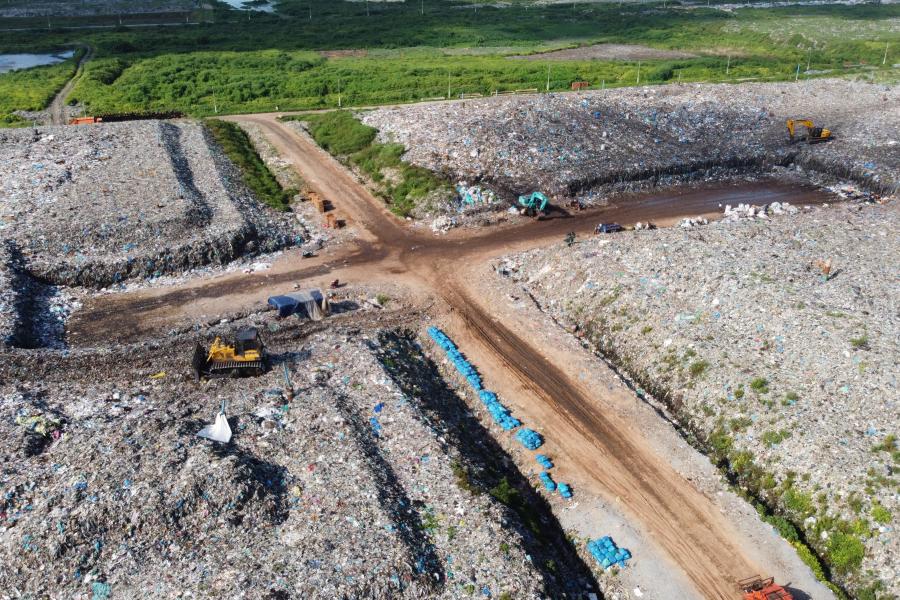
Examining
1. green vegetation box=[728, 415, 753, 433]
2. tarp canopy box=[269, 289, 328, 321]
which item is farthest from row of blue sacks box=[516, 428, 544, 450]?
tarp canopy box=[269, 289, 328, 321]

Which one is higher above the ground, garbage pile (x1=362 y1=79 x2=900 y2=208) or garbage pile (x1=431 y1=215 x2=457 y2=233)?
garbage pile (x1=362 y1=79 x2=900 y2=208)

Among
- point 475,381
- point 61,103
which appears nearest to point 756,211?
point 475,381

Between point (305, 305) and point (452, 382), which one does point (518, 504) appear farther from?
point (305, 305)

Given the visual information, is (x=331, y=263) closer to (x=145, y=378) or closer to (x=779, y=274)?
(x=145, y=378)

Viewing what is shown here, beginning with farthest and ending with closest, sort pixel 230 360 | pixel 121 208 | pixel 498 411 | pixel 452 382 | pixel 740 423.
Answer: pixel 121 208, pixel 452 382, pixel 230 360, pixel 498 411, pixel 740 423

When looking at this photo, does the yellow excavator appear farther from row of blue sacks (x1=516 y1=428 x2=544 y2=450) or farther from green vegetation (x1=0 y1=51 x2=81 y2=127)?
green vegetation (x1=0 y1=51 x2=81 y2=127)

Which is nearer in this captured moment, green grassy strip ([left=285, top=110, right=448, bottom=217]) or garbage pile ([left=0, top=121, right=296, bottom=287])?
garbage pile ([left=0, top=121, right=296, bottom=287])

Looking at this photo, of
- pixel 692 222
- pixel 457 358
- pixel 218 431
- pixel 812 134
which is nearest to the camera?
pixel 218 431

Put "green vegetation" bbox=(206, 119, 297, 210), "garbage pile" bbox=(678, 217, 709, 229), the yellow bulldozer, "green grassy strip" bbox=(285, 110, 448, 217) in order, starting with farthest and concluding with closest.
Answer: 1. "green vegetation" bbox=(206, 119, 297, 210)
2. "green grassy strip" bbox=(285, 110, 448, 217)
3. "garbage pile" bbox=(678, 217, 709, 229)
4. the yellow bulldozer
